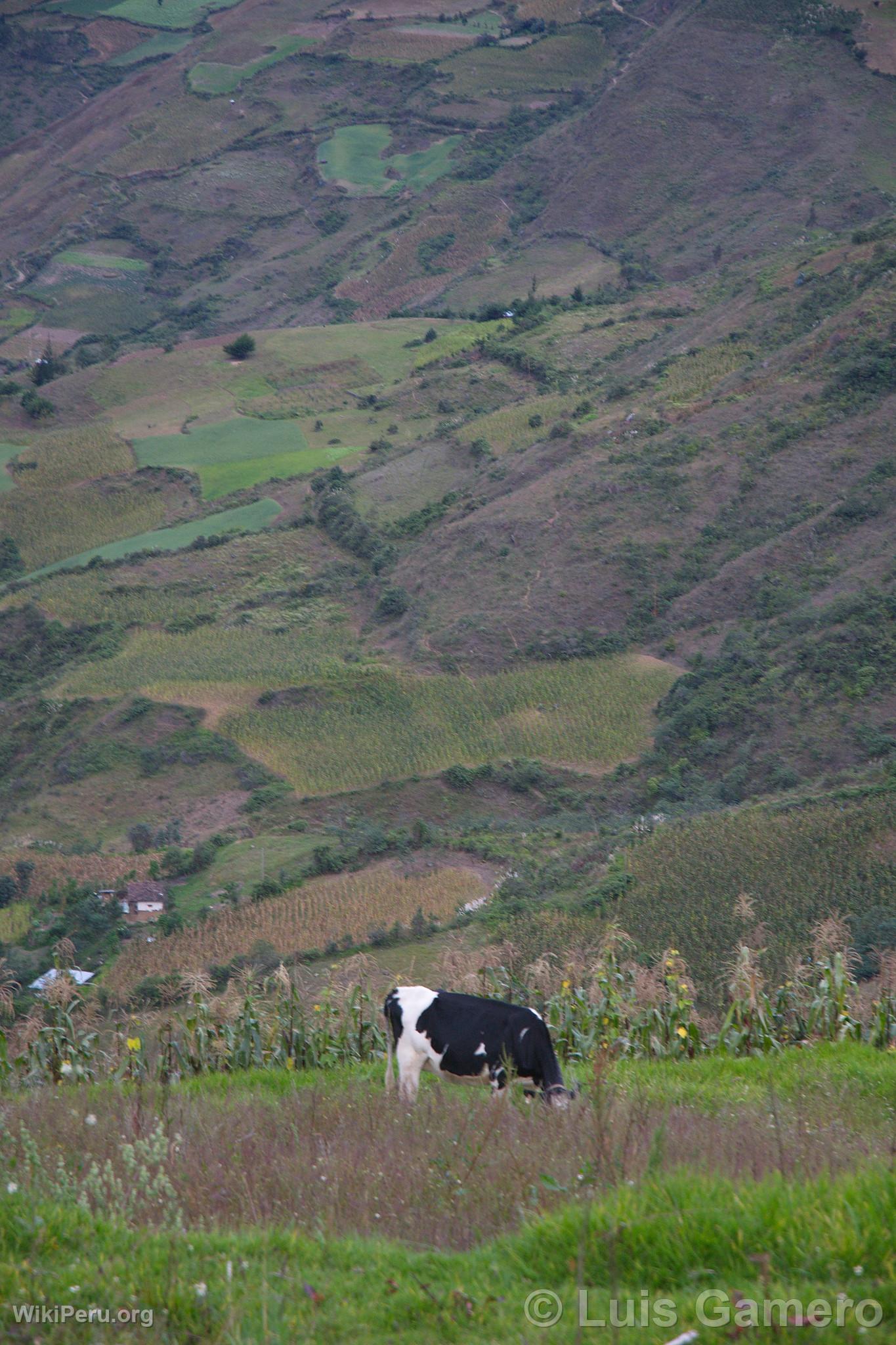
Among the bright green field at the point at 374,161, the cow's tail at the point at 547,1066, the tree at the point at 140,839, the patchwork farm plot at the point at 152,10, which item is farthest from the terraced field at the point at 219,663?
the patchwork farm plot at the point at 152,10

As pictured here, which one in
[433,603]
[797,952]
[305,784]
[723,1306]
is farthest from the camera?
[433,603]

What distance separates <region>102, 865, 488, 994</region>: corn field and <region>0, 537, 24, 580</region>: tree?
3024 cm

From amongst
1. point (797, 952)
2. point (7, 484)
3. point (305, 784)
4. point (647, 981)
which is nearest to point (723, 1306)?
point (647, 981)

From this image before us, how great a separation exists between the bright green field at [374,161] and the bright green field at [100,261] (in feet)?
58.8

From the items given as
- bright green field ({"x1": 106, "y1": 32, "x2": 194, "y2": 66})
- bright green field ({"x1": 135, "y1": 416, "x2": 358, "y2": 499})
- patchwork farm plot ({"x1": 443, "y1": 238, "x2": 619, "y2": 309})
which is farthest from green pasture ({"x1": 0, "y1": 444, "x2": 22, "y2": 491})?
bright green field ({"x1": 106, "y1": 32, "x2": 194, "y2": 66})

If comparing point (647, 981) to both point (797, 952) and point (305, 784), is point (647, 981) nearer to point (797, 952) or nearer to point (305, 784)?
point (797, 952)

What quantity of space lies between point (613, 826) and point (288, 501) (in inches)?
1127

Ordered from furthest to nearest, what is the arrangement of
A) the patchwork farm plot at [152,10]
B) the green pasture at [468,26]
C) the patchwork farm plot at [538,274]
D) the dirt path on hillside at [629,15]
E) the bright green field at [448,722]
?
1. the patchwork farm plot at [152,10]
2. the green pasture at [468,26]
3. the dirt path on hillside at [629,15]
4. the patchwork farm plot at [538,274]
5. the bright green field at [448,722]

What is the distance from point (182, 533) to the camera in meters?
50.6

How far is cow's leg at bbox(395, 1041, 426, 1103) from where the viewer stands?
824 centimetres

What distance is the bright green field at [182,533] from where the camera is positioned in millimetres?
49344

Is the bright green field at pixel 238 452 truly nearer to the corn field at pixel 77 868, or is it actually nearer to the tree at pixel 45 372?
the tree at pixel 45 372

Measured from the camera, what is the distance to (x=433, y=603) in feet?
128

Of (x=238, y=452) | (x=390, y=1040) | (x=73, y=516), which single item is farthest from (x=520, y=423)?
(x=390, y=1040)
